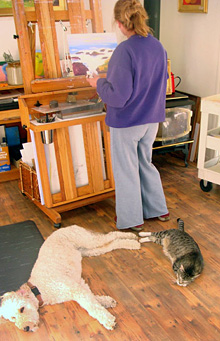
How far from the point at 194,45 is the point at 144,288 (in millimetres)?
2357

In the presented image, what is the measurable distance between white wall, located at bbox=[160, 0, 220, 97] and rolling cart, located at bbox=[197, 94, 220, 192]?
1.48 ft

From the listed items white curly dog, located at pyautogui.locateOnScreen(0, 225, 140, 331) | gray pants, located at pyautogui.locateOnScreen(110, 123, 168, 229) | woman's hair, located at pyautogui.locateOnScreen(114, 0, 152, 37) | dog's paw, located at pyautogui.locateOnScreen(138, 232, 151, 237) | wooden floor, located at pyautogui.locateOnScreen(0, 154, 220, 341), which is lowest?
wooden floor, located at pyautogui.locateOnScreen(0, 154, 220, 341)

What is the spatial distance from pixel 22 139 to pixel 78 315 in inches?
88.8

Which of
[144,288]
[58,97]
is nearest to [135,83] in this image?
[58,97]

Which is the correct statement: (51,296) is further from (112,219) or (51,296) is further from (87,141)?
(87,141)

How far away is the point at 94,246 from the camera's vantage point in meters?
2.47

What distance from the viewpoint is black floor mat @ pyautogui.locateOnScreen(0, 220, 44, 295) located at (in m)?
2.24

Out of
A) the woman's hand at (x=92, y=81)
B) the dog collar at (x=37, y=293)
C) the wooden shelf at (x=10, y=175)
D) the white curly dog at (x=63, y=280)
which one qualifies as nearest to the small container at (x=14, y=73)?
the wooden shelf at (x=10, y=175)

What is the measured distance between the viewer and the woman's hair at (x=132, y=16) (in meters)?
2.17

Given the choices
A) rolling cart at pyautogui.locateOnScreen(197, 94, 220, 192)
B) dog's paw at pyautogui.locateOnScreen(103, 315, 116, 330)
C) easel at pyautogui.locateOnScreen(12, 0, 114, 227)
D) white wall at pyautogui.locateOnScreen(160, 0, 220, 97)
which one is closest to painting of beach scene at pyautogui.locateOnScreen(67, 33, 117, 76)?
easel at pyautogui.locateOnScreen(12, 0, 114, 227)

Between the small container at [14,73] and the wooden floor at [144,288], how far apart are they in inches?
45.9

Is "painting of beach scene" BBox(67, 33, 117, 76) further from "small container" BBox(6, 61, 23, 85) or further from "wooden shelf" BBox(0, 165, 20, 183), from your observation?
"wooden shelf" BBox(0, 165, 20, 183)

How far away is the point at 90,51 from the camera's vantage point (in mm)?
2668

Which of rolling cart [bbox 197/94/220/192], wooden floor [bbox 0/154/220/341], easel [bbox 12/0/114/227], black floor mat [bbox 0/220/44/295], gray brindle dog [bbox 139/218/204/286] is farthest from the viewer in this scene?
rolling cart [bbox 197/94/220/192]
